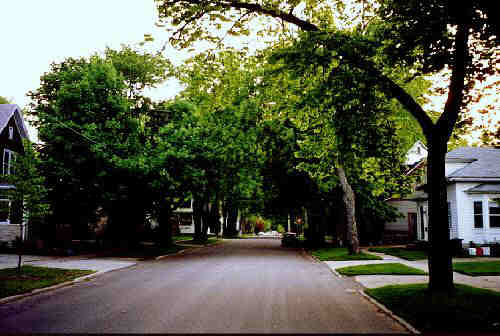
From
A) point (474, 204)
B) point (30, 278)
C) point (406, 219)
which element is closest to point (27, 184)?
point (30, 278)

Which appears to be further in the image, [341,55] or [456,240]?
[456,240]

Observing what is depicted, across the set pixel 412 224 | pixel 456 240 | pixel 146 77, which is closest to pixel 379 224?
pixel 412 224

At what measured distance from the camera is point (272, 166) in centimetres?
3506

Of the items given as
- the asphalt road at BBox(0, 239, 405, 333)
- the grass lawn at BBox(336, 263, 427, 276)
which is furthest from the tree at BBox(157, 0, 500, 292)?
the grass lawn at BBox(336, 263, 427, 276)

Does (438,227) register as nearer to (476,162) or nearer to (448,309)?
(448,309)

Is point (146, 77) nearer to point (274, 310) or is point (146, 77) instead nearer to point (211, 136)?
point (211, 136)

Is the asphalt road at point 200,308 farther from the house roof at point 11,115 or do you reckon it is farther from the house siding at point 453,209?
the house roof at point 11,115

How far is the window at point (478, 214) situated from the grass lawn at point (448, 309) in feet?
53.7

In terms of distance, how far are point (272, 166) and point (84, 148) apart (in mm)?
13801

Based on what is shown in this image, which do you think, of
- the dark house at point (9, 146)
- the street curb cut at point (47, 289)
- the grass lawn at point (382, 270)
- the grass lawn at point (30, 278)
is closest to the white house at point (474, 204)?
the grass lawn at point (382, 270)

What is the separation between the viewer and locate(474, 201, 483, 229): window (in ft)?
86.7

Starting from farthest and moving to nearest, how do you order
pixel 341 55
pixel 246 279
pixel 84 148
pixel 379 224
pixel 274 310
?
pixel 379 224
pixel 84 148
pixel 246 279
pixel 341 55
pixel 274 310

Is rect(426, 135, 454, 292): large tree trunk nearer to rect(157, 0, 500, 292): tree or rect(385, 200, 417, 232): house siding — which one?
rect(157, 0, 500, 292): tree

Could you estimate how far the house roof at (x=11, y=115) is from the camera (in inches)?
1290
